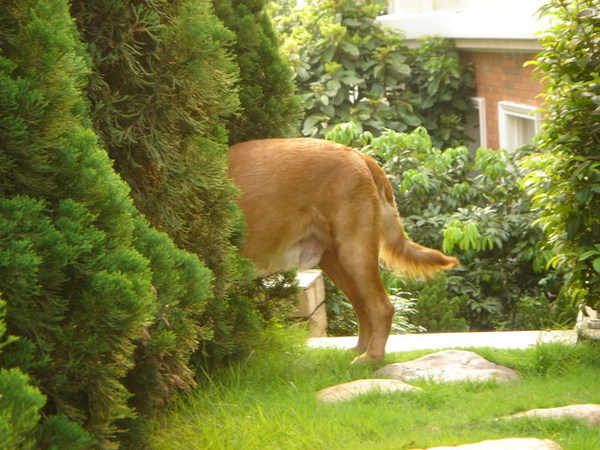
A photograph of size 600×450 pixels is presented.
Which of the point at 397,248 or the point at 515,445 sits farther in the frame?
the point at 397,248

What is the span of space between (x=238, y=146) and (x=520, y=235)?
434 centimetres

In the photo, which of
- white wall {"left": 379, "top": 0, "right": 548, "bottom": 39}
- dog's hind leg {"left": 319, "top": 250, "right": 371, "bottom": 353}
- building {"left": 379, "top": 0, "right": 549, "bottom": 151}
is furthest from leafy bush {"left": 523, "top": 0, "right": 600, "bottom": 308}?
building {"left": 379, "top": 0, "right": 549, "bottom": 151}

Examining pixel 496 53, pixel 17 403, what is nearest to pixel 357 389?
pixel 17 403

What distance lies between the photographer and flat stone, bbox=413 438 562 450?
12.2ft

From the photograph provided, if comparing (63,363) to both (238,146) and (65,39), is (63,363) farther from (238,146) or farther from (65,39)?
(238,146)

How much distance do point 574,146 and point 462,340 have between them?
1.64 metres

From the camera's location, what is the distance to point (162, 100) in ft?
14.6

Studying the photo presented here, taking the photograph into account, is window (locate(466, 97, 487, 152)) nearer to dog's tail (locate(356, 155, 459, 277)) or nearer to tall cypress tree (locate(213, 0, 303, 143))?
tall cypress tree (locate(213, 0, 303, 143))

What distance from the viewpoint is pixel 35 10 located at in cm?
312

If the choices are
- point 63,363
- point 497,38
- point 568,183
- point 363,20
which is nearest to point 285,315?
point 568,183

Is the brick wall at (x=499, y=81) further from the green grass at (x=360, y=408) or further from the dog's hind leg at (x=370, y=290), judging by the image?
the green grass at (x=360, y=408)

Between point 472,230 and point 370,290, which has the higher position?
point 370,290

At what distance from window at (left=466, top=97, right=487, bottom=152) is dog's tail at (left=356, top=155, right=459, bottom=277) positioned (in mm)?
7884

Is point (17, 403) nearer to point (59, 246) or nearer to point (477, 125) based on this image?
point (59, 246)
